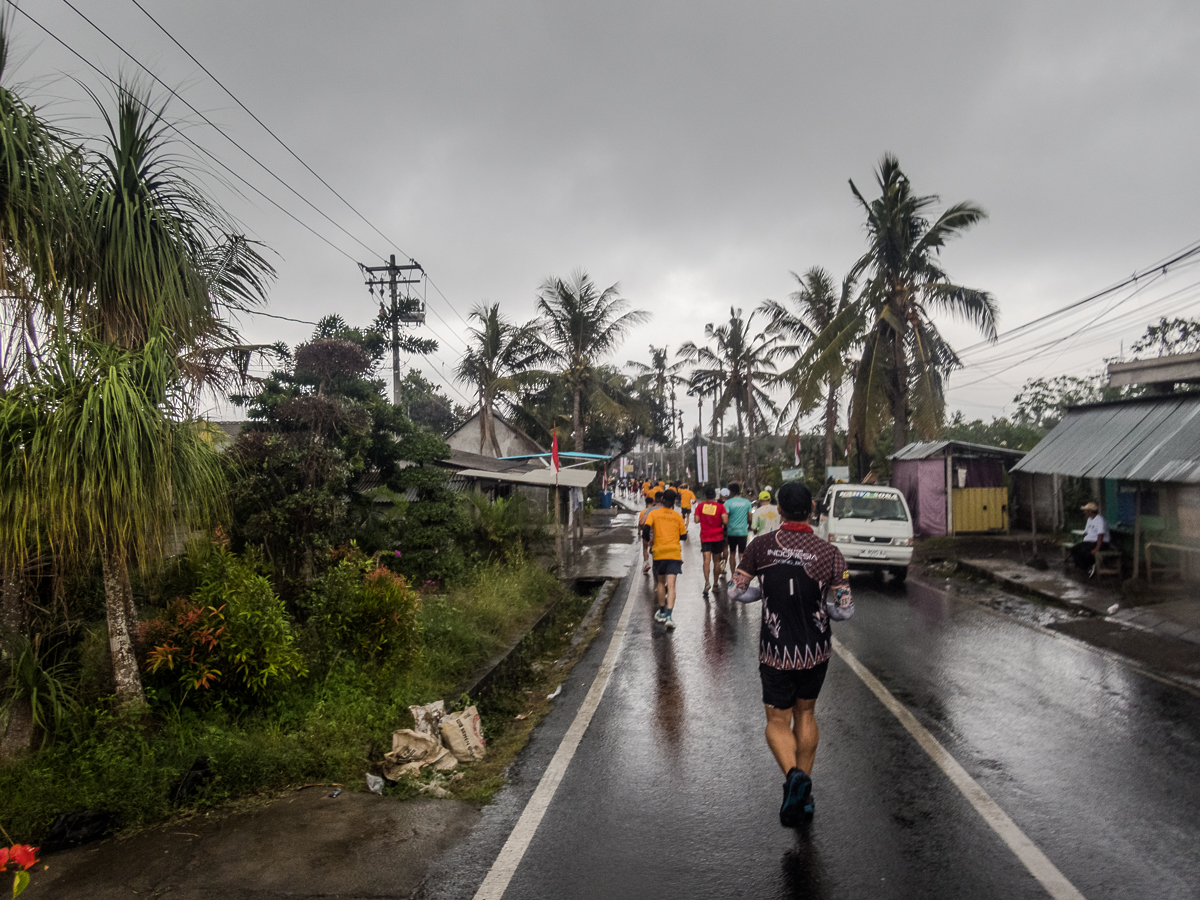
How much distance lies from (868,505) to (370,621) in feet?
35.4

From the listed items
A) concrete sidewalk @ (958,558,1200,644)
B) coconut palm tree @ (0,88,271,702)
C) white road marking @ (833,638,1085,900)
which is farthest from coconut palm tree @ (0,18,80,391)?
concrete sidewalk @ (958,558,1200,644)

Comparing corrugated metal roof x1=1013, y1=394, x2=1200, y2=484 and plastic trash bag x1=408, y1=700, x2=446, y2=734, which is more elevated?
corrugated metal roof x1=1013, y1=394, x2=1200, y2=484

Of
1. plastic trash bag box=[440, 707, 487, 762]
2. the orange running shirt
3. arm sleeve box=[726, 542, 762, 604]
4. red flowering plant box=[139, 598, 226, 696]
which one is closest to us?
arm sleeve box=[726, 542, 762, 604]

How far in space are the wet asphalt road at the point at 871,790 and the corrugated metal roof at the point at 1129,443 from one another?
4691 millimetres

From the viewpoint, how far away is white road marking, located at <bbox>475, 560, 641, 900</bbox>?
151 inches

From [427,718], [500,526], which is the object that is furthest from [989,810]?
[500,526]

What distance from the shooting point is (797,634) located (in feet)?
14.7

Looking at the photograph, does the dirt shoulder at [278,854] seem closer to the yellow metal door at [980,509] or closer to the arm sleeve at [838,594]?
the arm sleeve at [838,594]

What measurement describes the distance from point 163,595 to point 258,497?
2.78 metres

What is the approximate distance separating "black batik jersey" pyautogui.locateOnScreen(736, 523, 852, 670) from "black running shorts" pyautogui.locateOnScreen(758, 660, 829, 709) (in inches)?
1.5

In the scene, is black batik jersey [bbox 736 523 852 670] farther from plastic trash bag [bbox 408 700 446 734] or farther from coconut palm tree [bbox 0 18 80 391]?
coconut palm tree [bbox 0 18 80 391]

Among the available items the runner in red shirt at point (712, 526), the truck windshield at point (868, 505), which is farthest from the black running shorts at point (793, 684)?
the truck windshield at point (868, 505)

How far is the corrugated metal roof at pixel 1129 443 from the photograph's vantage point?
11.5 m

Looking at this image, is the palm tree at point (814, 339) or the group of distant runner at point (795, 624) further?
the palm tree at point (814, 339)
